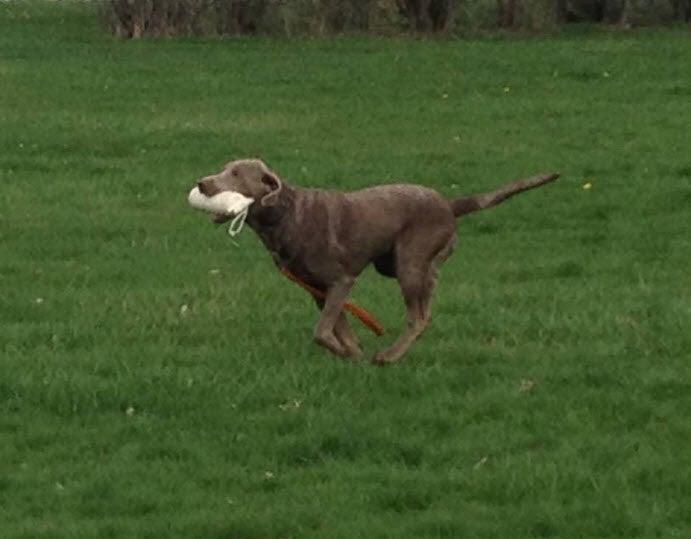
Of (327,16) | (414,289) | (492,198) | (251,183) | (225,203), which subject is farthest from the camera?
(327,16)

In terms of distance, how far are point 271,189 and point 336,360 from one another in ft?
3.27

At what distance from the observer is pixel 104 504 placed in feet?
27.2

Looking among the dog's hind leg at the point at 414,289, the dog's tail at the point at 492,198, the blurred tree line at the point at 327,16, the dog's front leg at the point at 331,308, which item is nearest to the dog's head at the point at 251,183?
the dog's front leg at the point at 331,308

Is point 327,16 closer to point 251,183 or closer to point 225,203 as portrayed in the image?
point 251,183

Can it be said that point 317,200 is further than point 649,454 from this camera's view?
Yes

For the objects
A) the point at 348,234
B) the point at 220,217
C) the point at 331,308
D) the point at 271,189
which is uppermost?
the point at 271,189

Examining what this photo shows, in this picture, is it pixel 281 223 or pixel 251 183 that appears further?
pixel 281 223

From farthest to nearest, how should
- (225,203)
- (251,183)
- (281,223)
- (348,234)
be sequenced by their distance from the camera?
(348,234)
(281,223)
(251,183)
(225,203)

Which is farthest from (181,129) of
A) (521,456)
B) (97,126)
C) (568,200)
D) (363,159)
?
(521,456)

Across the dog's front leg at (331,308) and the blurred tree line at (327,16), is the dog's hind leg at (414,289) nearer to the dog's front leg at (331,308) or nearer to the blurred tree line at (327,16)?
the dog's front leg at (331,308)

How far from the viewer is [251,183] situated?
33.3 feet

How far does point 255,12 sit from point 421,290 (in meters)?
25.4

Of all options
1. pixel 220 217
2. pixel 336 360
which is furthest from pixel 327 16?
pixel 220 217

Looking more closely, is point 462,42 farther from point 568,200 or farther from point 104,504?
point 104,504
